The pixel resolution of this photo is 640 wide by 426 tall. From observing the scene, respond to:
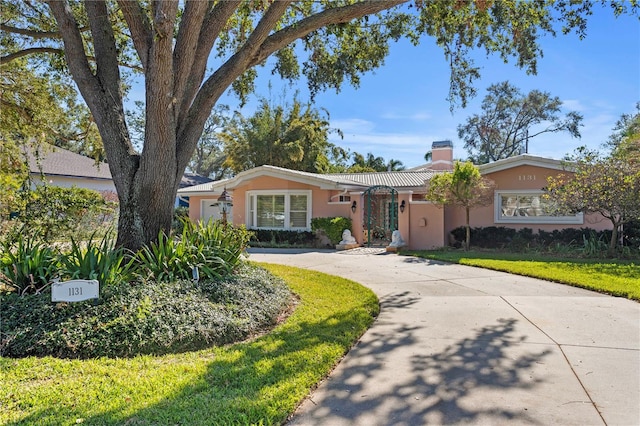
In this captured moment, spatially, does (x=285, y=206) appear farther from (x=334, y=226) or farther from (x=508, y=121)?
(x=508, y=121)

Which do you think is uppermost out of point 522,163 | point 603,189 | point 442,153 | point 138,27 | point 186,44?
point 442,153

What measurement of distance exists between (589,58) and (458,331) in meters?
9.02

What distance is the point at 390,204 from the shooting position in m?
17.9

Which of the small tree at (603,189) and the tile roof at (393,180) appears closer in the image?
the small tree at (603,189)

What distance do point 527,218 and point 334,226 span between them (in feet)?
24.9

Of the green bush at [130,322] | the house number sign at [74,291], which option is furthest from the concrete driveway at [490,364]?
the house number sign at [74,291]

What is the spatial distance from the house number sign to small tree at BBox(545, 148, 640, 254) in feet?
40.7

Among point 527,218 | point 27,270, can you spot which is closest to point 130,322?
point 27,270

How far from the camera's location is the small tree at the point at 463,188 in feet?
45.2

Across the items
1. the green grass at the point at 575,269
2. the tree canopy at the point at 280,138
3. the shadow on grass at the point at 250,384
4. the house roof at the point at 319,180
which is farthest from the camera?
the tree canopy at the point at 280,138

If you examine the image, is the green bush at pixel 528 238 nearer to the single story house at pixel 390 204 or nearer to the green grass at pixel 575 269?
the single story house at pixel 390 204

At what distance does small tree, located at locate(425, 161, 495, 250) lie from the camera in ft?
45.2

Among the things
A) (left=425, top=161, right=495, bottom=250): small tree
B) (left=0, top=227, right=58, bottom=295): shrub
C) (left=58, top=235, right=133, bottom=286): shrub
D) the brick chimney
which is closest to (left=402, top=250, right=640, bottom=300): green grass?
(left=425, top=161, right=495, bottom=250): small tree

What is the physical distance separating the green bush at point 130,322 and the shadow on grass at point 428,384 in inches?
66.0
